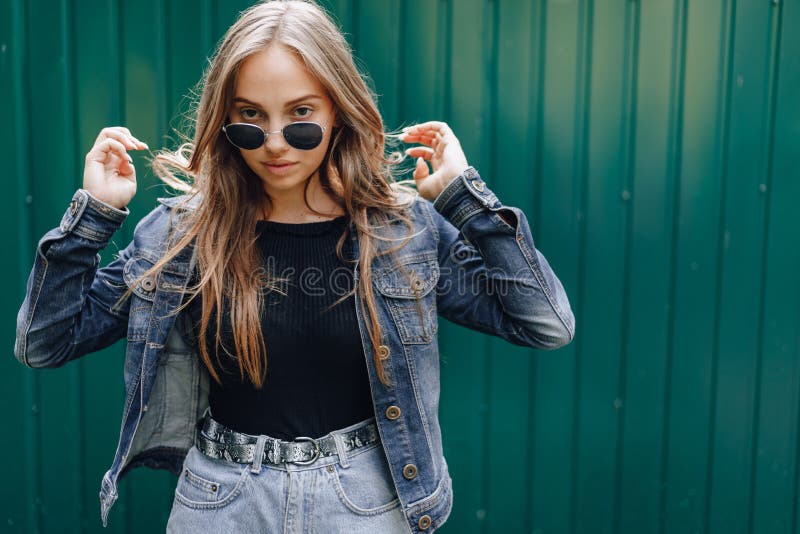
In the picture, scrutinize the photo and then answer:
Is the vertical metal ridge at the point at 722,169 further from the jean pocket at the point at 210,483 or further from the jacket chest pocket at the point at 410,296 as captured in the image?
the jean pocket at the point at 210,483

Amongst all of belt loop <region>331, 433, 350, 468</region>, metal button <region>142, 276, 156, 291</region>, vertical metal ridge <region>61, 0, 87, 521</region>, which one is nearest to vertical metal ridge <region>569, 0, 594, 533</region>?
belt loop <region>331, 433, 350, 468</region>

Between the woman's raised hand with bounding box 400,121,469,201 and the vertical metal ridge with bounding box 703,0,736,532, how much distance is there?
1433mm

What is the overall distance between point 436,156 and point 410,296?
1.29 feet

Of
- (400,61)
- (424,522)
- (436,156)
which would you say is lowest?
(424,522)

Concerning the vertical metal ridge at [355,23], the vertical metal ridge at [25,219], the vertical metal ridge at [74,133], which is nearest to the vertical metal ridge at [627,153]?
the vertical metal ridge at [355,23]

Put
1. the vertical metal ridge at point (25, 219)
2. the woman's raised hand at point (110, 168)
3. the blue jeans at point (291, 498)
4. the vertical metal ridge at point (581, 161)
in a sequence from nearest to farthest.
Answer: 1. the blue jeans at point (291, 498)
2. the woman's raised hand at point (110, 168)
3. the vertical metal ridge at point (25, 219)
4. the vertical metal ridge at point (581, 161)

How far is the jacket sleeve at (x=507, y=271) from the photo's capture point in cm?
178

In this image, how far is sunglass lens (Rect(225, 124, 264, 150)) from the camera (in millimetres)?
1655

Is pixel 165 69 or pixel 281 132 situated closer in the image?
pixel 281 132

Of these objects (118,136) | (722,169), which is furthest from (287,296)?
(722,169)

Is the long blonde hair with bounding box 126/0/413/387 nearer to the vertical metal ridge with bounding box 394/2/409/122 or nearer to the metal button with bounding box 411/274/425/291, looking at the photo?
the metal button with bounding box 411/274/425/291

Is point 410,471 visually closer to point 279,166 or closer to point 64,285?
point 279,166

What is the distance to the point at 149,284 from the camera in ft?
5.79

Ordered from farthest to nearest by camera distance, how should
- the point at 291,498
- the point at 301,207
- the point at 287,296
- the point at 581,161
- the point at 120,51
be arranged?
1. the point at 581,161
2. the point at 120,51
3. the point at 301,207
4. the point at 287,296
5. the point at 291,498
